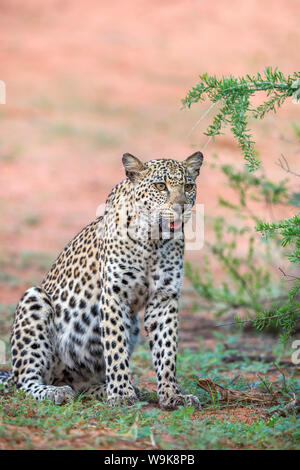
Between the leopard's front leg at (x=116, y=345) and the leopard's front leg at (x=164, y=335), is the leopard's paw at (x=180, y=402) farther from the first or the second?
the leopard's front leg at (x=116, y=345)

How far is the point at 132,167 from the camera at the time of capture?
611 centimetres

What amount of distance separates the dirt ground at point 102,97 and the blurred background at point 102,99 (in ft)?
0.18

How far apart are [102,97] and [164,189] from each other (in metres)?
23.9

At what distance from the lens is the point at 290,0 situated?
36.6 meters

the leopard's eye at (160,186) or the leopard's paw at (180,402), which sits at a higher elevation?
the leopard's eye at (160,186)

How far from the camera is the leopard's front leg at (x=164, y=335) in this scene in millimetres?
5910

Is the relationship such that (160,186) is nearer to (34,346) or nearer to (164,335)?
(164,335)

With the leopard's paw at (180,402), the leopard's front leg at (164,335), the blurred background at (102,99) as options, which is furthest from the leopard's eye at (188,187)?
the blurred background at (102,99)

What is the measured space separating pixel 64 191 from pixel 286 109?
1251cm

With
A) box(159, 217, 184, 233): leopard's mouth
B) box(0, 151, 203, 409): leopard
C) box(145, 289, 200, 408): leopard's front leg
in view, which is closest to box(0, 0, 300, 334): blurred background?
box(0, 151, 203, 409): leopard

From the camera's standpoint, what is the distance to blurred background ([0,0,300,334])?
18.7 meters

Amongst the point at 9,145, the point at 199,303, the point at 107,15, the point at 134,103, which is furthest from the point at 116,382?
the point at 107,15

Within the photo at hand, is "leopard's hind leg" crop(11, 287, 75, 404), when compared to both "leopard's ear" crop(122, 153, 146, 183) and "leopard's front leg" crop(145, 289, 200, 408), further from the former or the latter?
"leopard's ear" crop(122, 153, 146, 183)

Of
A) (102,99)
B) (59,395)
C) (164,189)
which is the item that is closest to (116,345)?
(59,395)
